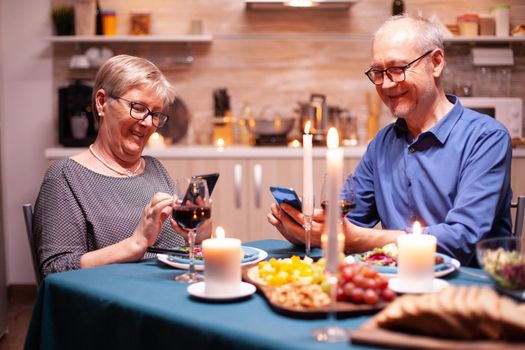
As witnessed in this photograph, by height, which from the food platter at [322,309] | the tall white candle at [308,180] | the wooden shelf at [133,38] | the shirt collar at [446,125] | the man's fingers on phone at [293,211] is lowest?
the food platter at [322,309]

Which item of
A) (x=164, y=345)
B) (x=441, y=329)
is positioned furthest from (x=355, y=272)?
(x=164, y=345)

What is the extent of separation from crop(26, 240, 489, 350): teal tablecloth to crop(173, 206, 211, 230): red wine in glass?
14 centimetres

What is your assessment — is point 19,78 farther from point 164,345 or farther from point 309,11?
point 164,345

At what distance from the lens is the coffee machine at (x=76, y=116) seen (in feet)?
14.8

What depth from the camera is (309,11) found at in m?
4.83

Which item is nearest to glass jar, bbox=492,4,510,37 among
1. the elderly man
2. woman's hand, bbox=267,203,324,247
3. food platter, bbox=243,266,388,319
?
the elderly man

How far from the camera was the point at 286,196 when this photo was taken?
2.00m

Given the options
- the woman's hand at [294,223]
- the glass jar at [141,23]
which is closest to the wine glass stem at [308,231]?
the woman's hand at [294,223]

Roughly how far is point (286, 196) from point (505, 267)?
28.5 inches

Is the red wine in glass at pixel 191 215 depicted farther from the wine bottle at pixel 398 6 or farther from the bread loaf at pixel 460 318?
the wine bottle at pixel 398 6

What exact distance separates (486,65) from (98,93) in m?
3.19

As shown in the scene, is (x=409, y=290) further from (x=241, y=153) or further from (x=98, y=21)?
(x=98, y=21)

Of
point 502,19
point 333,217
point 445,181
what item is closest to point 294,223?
point 445,181

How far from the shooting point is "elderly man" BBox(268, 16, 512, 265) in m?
2.11
